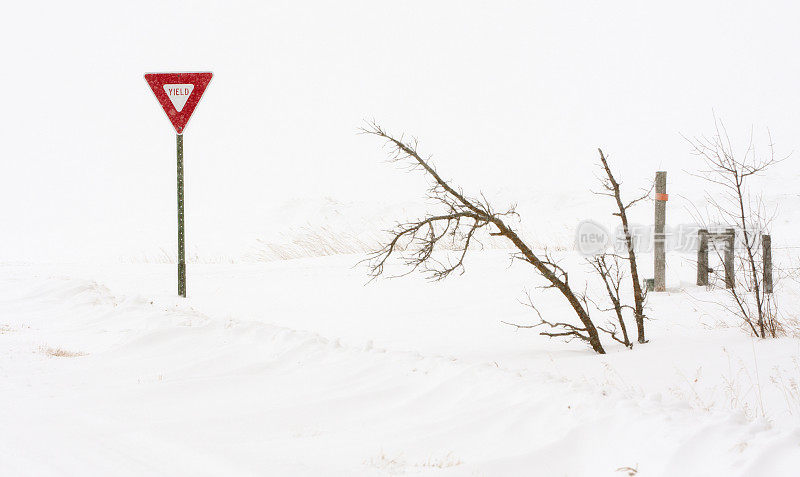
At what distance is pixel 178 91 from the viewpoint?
8.32m

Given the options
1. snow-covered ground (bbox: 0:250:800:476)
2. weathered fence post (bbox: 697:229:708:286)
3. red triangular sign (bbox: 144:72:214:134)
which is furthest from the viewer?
weathered fence post (bbox: 697:229:708:286)

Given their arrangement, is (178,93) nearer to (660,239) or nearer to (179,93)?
(179,93)

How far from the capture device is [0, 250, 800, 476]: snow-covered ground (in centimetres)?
276

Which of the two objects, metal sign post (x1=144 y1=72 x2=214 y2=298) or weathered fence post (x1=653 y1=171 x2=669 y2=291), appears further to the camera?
weathered fence post (x1=653 y1=171 x2=669 y2=291)

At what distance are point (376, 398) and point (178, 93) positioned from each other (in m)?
6.00

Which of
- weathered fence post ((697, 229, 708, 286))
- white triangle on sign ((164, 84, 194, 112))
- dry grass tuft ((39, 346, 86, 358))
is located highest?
white triangle on sign ((164, 84, 194, 112))

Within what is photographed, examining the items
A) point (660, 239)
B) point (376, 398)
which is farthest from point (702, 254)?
point (376, 398)

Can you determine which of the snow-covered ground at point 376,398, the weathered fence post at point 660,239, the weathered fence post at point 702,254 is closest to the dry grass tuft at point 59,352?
the snow-covered ground at point 376,398

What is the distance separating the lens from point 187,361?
180 inches

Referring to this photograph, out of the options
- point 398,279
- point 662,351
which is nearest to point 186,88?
point 398,279

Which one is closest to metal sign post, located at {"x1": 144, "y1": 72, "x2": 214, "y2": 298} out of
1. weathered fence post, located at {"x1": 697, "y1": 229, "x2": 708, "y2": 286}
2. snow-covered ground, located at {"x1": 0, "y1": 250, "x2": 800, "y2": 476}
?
snow-covered ground, located at {"x1": 0, "y1": 250, "x2": 800, "y2": 476}

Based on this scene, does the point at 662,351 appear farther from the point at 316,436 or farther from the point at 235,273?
the point at 235,273

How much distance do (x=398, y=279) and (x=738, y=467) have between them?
7417mm

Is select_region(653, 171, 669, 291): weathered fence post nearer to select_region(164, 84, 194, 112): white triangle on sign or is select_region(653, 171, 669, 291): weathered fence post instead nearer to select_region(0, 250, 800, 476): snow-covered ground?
select_region(0, 250, 800, 476): snow-covered ground
